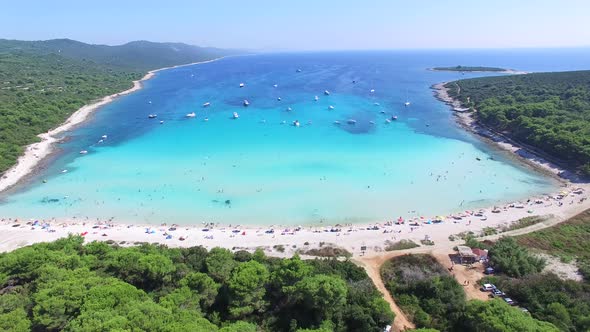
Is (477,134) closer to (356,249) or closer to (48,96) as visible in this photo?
(356,249)

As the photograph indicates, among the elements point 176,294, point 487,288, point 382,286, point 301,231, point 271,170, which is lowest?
point 382,286

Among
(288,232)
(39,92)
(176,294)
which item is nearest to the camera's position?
(176,294)

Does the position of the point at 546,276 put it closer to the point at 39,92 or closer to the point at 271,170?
the point at 271,170

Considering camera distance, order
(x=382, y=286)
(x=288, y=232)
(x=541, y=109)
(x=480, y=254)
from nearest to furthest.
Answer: (x=382, y=286), (x=480, y=254), (x=288, y=232), (x=541, y=109)

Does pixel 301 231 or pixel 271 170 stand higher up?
pixel 271 170

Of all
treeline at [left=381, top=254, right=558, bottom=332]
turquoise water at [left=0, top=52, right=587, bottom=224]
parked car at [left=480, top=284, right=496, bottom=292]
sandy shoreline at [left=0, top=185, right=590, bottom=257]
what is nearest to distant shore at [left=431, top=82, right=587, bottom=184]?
turquoise water at [left=0, top=52, right=587, bottom=224]

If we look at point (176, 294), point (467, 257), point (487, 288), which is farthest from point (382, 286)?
point (176, 294)

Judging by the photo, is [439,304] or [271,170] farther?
[271,170]

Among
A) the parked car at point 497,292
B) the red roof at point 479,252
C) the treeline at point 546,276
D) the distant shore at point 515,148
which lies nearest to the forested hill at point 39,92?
the red roof at point 479,252
